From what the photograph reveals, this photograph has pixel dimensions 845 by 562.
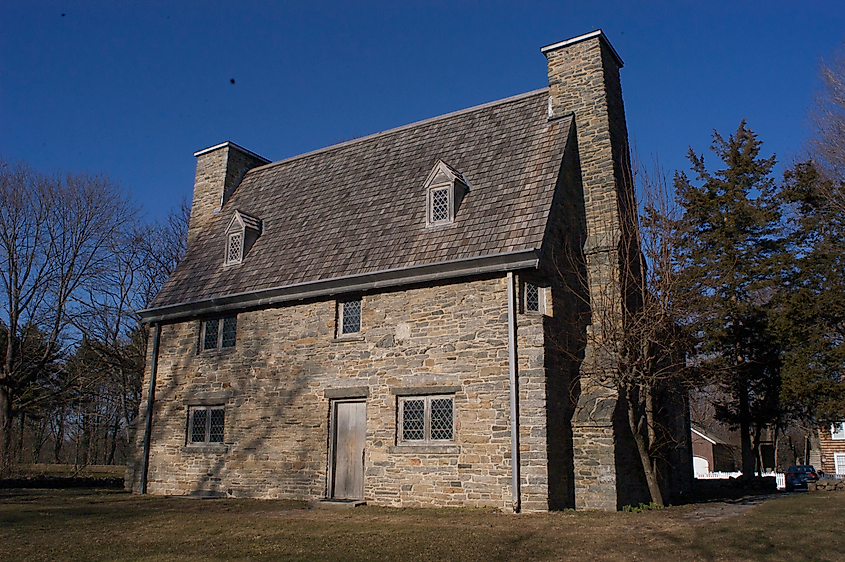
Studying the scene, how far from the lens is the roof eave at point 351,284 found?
13.0 metres

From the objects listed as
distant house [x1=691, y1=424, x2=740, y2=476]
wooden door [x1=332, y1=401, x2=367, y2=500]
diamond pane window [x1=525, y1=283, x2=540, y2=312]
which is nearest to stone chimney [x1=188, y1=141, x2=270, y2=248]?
wooden door [x1=332, y1=401, x2=367, y2=500]

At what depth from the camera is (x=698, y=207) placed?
23156 millimetres

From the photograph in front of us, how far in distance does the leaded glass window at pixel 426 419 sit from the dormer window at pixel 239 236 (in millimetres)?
6836

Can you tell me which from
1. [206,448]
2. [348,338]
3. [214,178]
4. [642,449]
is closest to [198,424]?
[206,448]

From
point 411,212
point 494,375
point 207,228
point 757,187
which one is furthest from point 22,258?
point 757,187

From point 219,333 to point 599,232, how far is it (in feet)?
31.9

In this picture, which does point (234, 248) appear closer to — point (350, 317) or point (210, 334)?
point (210, 334)

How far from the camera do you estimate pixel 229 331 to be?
1722 cm

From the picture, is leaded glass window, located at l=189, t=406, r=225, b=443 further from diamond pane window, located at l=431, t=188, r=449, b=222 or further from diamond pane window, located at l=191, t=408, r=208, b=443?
diamond pane window, located at l=431, t=188, r=449, b=222

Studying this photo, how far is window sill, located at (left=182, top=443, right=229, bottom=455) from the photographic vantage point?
53.5ft

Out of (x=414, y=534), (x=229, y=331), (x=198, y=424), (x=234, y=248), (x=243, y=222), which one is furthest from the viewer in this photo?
(x=234, y=248)

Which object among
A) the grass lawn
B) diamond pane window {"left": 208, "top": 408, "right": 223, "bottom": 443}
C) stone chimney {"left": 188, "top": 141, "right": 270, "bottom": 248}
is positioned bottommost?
the grass lawn

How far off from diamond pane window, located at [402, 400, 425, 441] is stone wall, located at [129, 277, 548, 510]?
0.26 meters

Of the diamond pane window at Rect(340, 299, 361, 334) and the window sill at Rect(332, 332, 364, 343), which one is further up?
the diamond pane window at Rect(340, 299, 361, 334)
